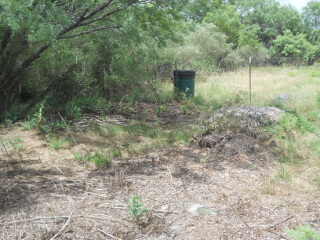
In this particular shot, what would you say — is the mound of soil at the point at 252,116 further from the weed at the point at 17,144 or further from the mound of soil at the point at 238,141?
→ the weed at the point at 17,144

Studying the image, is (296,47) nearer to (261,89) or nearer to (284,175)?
(261,89)

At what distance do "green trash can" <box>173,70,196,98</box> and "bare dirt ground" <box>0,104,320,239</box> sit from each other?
193 inches

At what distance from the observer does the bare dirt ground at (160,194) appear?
2623 mm

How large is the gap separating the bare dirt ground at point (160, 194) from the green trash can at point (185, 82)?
490cm

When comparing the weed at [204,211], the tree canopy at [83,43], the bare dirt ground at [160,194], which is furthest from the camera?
the tree canopy at [83,43]

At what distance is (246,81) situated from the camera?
39.7ft

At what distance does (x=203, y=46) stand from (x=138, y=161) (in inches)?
615

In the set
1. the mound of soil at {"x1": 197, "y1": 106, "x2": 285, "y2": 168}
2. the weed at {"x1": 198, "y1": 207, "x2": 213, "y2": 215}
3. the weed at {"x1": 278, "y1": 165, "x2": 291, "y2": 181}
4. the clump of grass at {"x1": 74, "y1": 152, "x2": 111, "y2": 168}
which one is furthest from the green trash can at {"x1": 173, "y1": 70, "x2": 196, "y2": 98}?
the weed at {"x1": 198, "y1": 207, "x2": 213, "y2": 215}

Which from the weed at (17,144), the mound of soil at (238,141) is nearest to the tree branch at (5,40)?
the weed at (17,144)

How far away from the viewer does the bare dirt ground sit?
103 inches

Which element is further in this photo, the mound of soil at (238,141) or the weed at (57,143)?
the weed at (57,143)

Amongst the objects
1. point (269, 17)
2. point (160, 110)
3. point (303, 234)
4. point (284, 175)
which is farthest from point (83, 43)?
point (269, 17)

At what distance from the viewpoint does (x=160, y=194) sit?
3.33 metres

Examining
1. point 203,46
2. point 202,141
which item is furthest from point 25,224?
point 203,46
